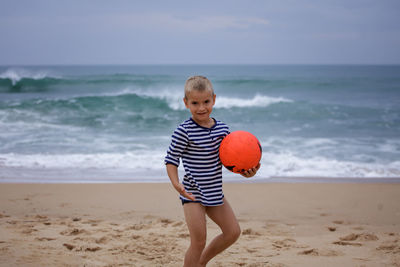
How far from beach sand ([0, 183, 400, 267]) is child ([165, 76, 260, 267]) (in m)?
1.05

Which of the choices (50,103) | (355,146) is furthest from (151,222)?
(50,103)

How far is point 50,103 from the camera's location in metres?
19.8

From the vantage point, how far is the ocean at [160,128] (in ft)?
27.8

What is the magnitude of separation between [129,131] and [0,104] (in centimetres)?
849

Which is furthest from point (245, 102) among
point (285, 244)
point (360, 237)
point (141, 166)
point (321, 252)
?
point (321, 252)

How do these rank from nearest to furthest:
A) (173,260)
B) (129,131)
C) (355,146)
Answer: (173,260), (355,146), (129,131)

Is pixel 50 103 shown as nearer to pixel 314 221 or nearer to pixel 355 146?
pixel 355 146

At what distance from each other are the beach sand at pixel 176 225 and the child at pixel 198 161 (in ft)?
3.44

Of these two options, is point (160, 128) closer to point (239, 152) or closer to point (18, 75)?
point (239, 152)

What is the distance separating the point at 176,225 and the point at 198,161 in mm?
2305

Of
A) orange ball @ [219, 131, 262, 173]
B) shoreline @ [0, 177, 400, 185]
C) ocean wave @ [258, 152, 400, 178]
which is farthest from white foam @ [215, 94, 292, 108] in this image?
orange ball @ [219, 131, 262, 173]

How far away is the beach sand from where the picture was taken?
153 inches

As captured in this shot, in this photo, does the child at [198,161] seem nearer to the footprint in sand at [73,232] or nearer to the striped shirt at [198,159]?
the striped shirt at [198,159]

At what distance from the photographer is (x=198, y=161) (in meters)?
2.90
